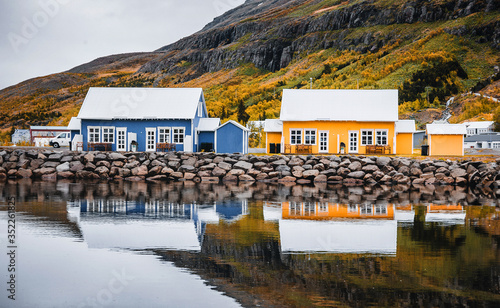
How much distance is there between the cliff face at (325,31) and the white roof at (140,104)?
73.8m

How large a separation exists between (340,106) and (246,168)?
36.0 ft

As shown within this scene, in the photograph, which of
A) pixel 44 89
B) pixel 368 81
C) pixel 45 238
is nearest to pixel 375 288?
pixel 45 238

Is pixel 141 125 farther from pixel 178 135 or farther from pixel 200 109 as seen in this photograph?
pixel 200 109

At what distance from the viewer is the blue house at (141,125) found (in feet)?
117

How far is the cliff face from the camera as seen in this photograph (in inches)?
4496

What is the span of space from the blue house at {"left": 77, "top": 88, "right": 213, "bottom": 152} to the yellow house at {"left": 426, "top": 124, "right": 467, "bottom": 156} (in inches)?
672

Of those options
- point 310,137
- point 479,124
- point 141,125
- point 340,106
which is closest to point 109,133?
point 141,125

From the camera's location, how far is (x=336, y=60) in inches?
4860

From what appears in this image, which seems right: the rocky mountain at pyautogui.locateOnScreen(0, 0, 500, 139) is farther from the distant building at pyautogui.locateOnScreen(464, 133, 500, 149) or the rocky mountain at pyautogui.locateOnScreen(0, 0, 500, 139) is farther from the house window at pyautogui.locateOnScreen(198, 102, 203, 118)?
the house window at pyautogui.locateOnScreen(198, 102, 203, 118)

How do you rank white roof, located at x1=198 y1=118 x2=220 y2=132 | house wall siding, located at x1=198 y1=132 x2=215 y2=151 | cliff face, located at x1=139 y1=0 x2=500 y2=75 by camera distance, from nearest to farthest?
white roof, located at x1=198 y1=118 x2=220 y2=132 < house wall siding, located at x1=198 y1=132 x2=215 y2=151 < cliff face, located at x1=139 y1=0 x2=500 y2=75

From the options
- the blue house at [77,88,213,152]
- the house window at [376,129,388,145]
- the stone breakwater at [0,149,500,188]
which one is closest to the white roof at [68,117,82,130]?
the blue house at [77,88,213,152]

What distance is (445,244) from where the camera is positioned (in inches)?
452

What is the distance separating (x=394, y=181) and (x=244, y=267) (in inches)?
858

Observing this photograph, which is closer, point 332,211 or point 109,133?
point 332,211
